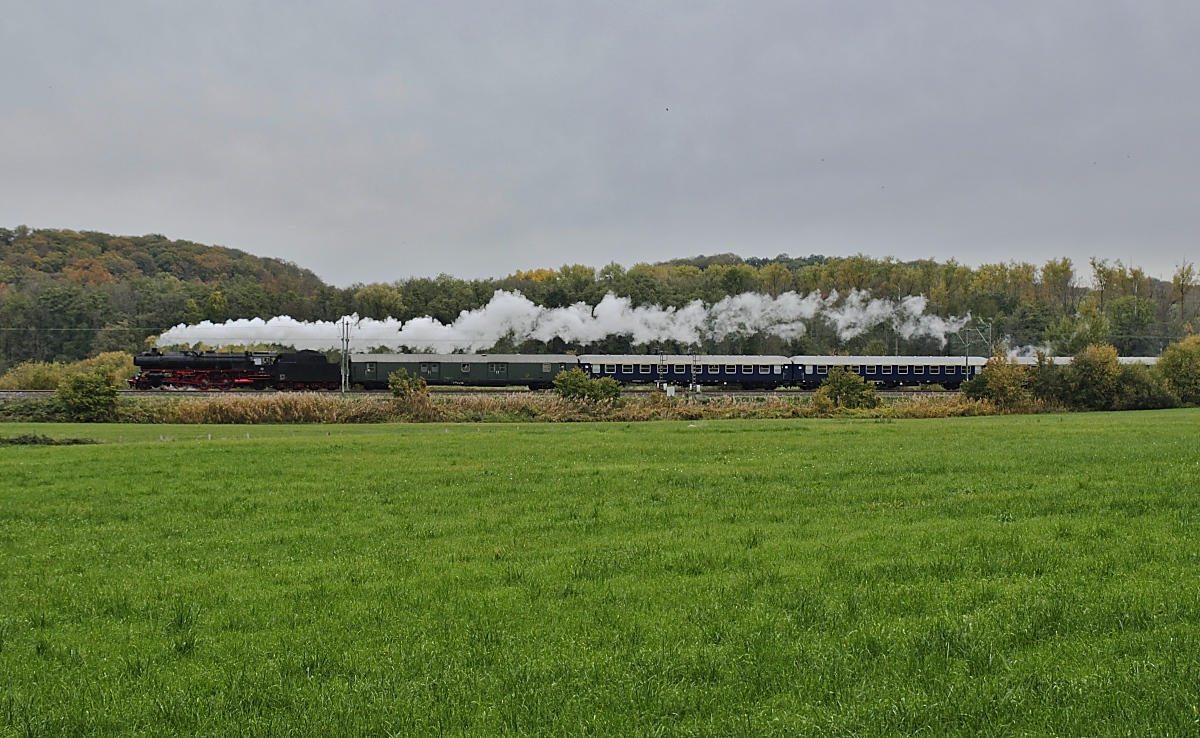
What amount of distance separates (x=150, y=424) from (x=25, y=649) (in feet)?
109

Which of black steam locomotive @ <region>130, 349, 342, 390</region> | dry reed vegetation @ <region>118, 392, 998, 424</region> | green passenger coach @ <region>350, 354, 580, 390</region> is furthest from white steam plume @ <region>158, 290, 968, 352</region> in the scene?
dry reed vegetation @ <region>118, 392, 998, 424</region>

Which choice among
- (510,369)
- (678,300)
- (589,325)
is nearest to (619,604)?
(510,369)

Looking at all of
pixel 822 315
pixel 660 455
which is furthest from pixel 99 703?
pixel 822 315

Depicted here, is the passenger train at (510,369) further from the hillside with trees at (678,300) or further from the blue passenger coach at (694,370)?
the hillside with trees at (678,300)

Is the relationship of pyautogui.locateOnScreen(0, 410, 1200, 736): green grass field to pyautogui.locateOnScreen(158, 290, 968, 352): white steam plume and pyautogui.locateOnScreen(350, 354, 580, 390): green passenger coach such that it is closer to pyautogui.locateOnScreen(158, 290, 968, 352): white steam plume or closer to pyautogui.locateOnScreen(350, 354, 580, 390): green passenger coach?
pyautogui.locateOnScreen(350, 354, 580, 390): green passenger coach

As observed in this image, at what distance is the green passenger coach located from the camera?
59.5 meters

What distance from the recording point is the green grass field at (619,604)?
19.0 ft

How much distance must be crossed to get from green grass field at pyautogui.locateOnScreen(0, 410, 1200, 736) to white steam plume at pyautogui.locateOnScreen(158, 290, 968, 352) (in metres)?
Result: 53.8

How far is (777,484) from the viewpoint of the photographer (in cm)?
1497

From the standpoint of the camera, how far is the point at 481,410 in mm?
41281

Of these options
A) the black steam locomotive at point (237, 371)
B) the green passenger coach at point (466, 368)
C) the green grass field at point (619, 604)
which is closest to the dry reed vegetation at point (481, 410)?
the black steam locomotive at point (237, 371)

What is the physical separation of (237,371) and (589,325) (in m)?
28.1

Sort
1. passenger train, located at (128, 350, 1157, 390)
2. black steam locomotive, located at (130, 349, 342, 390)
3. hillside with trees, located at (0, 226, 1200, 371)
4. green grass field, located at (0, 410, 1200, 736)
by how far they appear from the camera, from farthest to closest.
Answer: hillside with trees, located at (0, 226, 1200, 371)
passenger train, located at (128, 350, 1157, 390)
black steam locomotive, located at (130, 349, 342, 390)
green grass field, located at (0, 410, 1200, 736)

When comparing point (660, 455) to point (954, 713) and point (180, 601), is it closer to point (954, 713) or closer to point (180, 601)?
point (180, 601)
